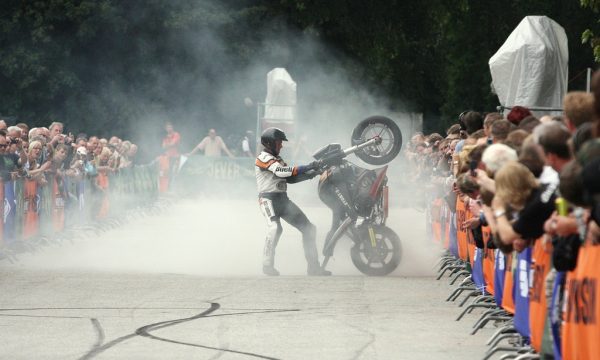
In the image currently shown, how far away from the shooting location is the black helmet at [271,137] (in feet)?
55.1

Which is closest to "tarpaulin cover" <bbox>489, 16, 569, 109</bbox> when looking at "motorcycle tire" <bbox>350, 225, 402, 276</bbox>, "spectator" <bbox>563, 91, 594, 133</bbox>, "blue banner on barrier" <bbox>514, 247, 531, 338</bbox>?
"motorcycle tire" <bbox>350, 225, 402, 276</bbox>

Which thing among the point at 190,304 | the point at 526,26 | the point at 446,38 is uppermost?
the point at 446,38

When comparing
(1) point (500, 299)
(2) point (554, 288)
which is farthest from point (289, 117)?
(2) point (554, 288)

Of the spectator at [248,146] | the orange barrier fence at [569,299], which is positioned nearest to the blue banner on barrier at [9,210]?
the orange barrier fence at [569,299]

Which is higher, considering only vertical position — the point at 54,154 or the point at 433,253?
the point at 54,154

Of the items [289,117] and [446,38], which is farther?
[446,38]

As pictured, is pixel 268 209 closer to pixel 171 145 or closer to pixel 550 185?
pixel 550 185

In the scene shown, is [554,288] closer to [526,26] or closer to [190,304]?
[190,304]

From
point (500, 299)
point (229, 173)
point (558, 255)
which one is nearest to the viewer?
point (558, 255)

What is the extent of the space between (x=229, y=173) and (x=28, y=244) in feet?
62.8

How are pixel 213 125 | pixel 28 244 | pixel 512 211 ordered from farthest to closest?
pixel 213 125
pixel 28 244
pixel 512 211

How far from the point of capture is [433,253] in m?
19.7

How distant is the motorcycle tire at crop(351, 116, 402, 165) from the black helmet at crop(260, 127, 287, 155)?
1344 mm

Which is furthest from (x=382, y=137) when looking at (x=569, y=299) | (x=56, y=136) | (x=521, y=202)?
(x=569, y=299)
